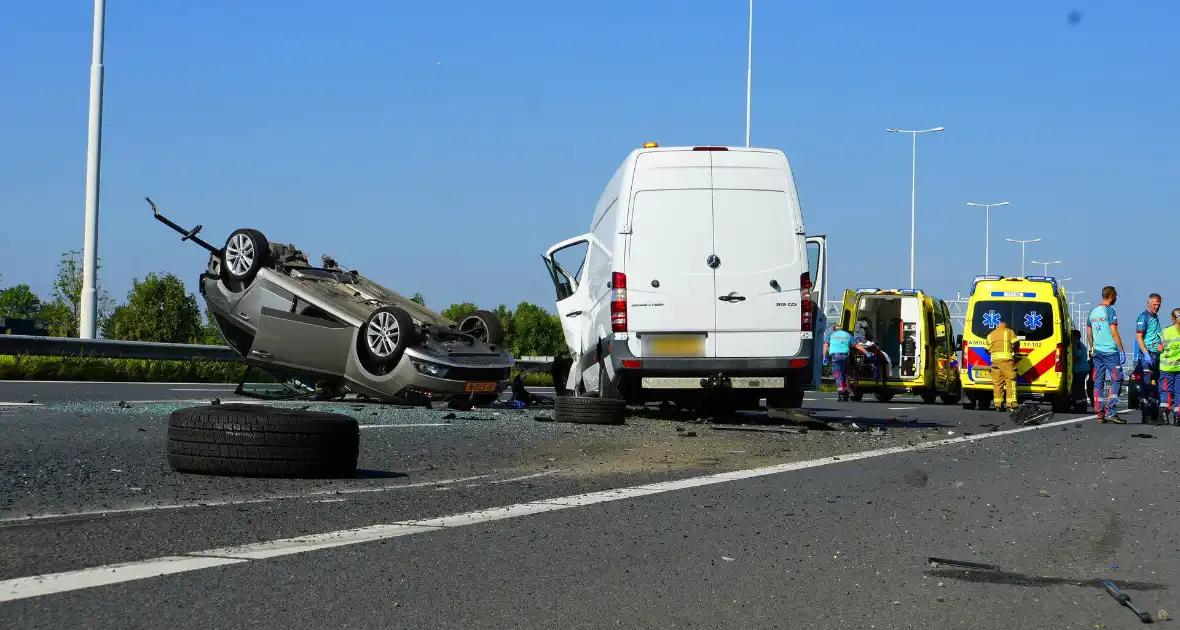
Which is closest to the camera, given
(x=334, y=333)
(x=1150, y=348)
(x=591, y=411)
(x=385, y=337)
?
(x=591, y=411)

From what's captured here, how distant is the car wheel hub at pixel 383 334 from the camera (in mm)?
13297

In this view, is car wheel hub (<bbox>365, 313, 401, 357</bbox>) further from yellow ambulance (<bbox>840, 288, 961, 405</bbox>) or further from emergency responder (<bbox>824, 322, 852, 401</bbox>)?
yellow ambulance (<bbox>840, 288, 961, 405</bbox>)

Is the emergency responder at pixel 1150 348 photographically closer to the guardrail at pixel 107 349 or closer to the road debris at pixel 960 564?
the guardrail at pixel 107 349

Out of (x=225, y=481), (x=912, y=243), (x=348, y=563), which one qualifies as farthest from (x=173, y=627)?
(x=912, y=243)

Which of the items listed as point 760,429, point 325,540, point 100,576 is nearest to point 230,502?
point 325,540

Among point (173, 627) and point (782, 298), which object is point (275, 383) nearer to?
point (782, 298)

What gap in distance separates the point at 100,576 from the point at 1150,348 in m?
16.7

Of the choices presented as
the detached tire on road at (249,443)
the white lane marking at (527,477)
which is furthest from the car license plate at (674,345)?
the detached tire on road at (249,443)

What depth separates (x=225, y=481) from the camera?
7000 millimetres

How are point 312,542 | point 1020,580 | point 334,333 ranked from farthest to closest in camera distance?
point 334,333
point 312,542
point 1020,580

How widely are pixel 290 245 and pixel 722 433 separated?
5.49 m

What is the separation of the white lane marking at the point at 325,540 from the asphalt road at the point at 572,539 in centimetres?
2

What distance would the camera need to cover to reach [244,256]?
14.1 m

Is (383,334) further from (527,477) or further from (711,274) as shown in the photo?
(527,477)
